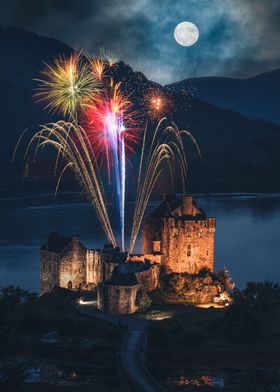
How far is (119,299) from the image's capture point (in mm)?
72875

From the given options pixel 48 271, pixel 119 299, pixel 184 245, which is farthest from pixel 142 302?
pixel 48 271

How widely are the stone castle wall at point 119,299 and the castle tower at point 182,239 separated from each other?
10460mm

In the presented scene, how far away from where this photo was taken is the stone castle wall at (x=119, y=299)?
7291cm

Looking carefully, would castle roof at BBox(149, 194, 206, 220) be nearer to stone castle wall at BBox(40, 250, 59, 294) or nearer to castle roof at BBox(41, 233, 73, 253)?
castle roof at BBox(41, 233, 73, 253)

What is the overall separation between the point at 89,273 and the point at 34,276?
1564 inches

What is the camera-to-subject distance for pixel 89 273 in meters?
83.2

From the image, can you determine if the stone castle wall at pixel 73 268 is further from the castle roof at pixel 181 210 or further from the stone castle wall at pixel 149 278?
the castle roof at pixel 181 210

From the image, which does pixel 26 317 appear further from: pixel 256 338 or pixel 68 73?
pixel 68 73

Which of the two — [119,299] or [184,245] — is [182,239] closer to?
[184,245]

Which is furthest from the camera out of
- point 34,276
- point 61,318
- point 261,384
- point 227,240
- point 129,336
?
point 227,240

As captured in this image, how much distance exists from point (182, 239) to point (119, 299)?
44.6ft

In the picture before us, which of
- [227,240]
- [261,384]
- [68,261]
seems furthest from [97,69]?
[227,240]

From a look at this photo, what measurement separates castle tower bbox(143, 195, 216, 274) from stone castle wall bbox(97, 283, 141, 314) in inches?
412

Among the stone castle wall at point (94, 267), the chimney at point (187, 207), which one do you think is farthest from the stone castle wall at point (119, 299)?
the chimney at point (187, 207)
